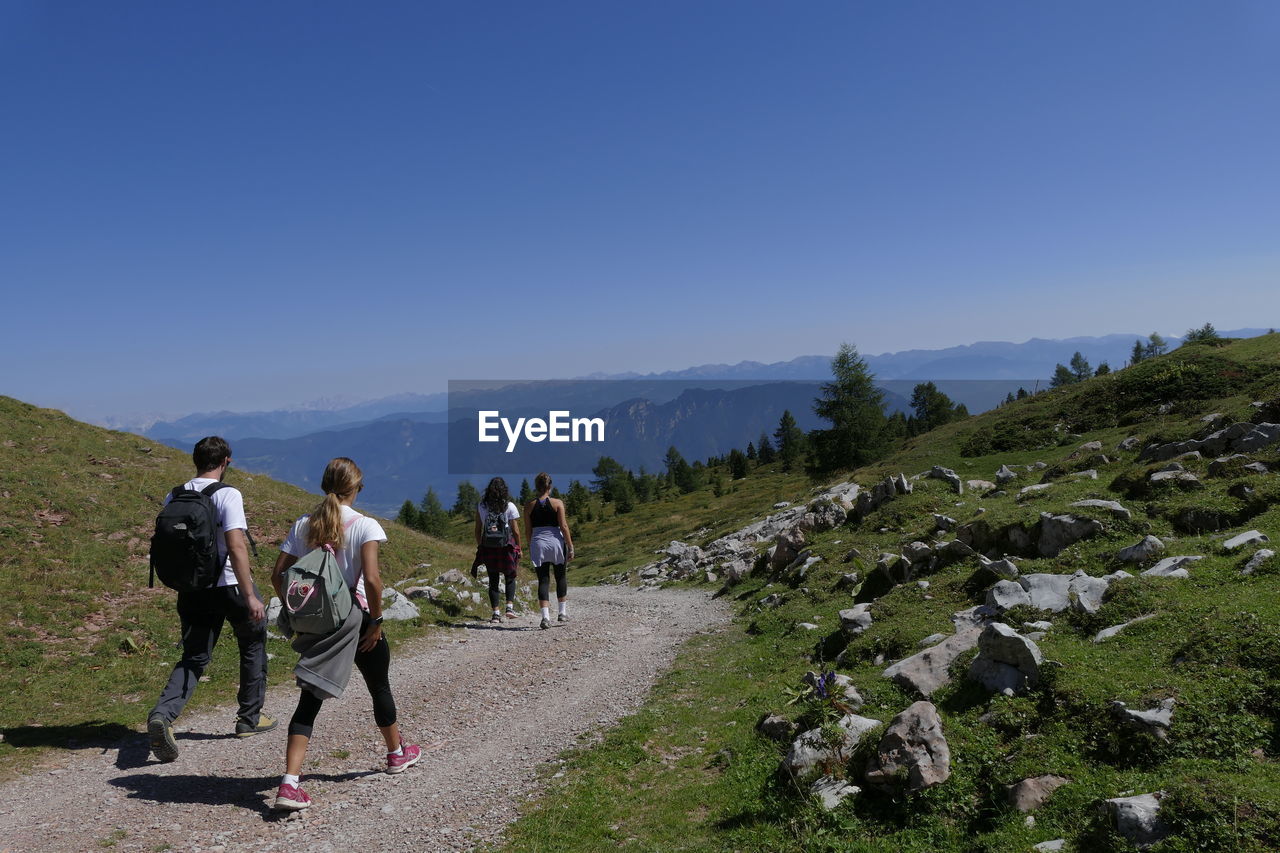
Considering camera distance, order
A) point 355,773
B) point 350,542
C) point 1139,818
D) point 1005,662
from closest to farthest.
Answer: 1. point 1139,818
2. point 350,542
3. point 1005,662
4. point 355,773

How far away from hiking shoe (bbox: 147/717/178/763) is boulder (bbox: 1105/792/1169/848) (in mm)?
10201

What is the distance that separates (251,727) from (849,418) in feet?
209

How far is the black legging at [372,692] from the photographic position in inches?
293

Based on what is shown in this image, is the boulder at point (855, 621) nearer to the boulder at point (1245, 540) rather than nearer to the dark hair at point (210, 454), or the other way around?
the boulder at point (1245, 540)

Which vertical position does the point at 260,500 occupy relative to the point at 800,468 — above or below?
above

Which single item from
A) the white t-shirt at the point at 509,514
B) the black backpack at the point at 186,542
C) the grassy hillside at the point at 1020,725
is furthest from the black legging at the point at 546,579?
the black backpack at the point at 186,542

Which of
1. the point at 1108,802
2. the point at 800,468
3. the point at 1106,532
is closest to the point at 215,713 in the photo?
the point at 1108,802

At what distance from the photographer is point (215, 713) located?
11148 millimetres

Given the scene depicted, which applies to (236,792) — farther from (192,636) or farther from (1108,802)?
(1108,802)

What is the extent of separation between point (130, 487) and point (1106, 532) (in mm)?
31842

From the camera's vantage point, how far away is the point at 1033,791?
6.00 metres

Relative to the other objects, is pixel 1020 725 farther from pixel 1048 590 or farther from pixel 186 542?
pixel 186 542

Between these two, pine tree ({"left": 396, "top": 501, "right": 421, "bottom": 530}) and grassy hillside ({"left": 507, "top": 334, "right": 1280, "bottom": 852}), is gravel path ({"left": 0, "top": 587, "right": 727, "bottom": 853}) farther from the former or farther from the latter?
pine tree ({"left": 396, "top": 501, "right": 421, "bottom": 530})

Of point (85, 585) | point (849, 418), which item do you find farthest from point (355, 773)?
point (849, 418)
